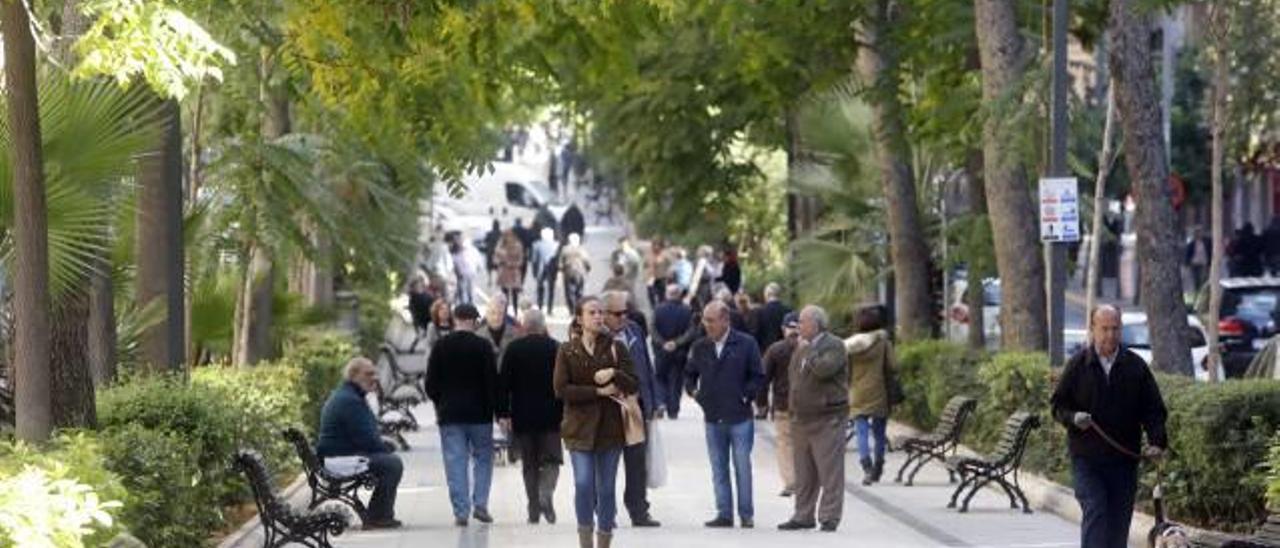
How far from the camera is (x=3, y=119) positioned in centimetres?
1543

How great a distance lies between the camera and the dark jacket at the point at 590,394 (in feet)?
62.0

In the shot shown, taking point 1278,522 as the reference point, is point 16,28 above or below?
above

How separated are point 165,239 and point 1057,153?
27.3 feet

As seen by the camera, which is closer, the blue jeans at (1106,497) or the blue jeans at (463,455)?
the blue jeans at (1106,497)

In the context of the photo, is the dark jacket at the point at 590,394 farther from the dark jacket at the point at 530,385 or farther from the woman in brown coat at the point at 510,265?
the woman in brown coat at the point at 510,265

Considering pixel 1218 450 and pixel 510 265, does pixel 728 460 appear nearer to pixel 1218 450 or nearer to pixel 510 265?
pixel 1218 450

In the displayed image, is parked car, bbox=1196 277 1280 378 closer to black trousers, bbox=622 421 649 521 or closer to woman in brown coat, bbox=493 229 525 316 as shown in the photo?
black trousers, bbox=622 421 649 521

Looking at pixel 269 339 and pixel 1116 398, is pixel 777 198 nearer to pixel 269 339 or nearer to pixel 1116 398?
pixel 269 339

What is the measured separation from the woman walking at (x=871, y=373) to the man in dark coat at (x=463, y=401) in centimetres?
520

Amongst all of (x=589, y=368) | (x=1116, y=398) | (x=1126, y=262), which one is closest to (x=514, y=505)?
(x=589, y=368)

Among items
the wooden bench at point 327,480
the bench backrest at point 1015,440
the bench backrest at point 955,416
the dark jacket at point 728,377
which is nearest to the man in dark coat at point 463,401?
the wooden bench at point 327,480

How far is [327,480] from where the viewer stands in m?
21.4

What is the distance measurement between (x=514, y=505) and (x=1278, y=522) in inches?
415

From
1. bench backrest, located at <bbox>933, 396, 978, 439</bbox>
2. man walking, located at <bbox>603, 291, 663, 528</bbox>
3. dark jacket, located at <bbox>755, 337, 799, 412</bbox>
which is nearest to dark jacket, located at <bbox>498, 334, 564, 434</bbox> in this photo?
man walking, located at <bbox>603, 291, 663, 528</bbox>
